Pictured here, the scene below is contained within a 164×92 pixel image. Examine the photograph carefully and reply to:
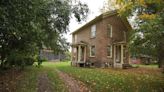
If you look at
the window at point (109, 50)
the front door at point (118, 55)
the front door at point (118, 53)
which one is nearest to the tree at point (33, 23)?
the window at point (109, 50)

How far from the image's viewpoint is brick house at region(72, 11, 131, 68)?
32.8 m

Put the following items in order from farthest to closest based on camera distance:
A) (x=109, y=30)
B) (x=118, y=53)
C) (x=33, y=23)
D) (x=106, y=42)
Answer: (x=118, y=53), (x=109, y=30), (x=106, y=42), (x=33, y=23)

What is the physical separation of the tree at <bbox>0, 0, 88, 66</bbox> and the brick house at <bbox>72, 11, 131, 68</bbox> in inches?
304

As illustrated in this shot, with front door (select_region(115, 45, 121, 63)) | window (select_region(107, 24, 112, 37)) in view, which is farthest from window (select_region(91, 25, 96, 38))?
front door (select_region(115, 45, 121, 63))

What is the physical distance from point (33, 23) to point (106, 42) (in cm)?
2162

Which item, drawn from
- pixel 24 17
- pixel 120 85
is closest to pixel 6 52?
pixel 24 17

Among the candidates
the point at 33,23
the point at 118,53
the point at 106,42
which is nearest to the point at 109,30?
the point at 106,42

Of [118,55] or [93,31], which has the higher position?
[93,31]

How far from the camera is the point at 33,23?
12.3 metres

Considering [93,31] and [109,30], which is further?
[93,31]

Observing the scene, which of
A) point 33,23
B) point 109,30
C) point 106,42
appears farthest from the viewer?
point 109,30

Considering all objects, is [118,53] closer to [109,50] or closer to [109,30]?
[109,50]

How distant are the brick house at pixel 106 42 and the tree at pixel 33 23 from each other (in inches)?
304

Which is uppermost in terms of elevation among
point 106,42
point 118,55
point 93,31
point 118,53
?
point 93,31
